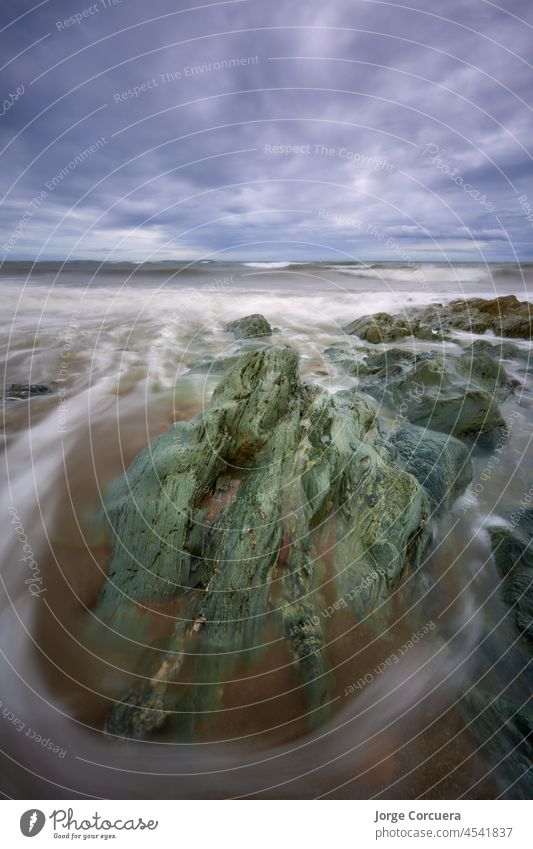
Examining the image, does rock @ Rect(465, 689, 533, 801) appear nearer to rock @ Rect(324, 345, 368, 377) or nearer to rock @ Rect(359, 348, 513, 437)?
rock @ Rect(359, 348, 513, 437)

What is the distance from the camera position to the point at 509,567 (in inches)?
226

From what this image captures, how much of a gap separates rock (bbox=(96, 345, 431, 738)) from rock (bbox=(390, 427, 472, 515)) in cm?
80

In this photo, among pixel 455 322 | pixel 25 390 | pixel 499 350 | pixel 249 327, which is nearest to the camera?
pixel 25 390

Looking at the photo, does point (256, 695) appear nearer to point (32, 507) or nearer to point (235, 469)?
point (235, 469)

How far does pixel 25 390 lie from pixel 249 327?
9.05 meters

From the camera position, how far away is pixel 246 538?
441 cm

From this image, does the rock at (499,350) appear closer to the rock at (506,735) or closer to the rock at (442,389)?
the rock at (442,389)

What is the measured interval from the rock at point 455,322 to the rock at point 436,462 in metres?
9.51

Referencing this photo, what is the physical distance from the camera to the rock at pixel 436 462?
255 inches

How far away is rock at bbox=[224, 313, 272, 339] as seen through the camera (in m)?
15.6

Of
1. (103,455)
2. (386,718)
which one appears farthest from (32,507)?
(386,718)

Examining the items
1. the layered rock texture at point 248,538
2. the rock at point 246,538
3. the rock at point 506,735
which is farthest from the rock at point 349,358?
the rock at point 506,735
